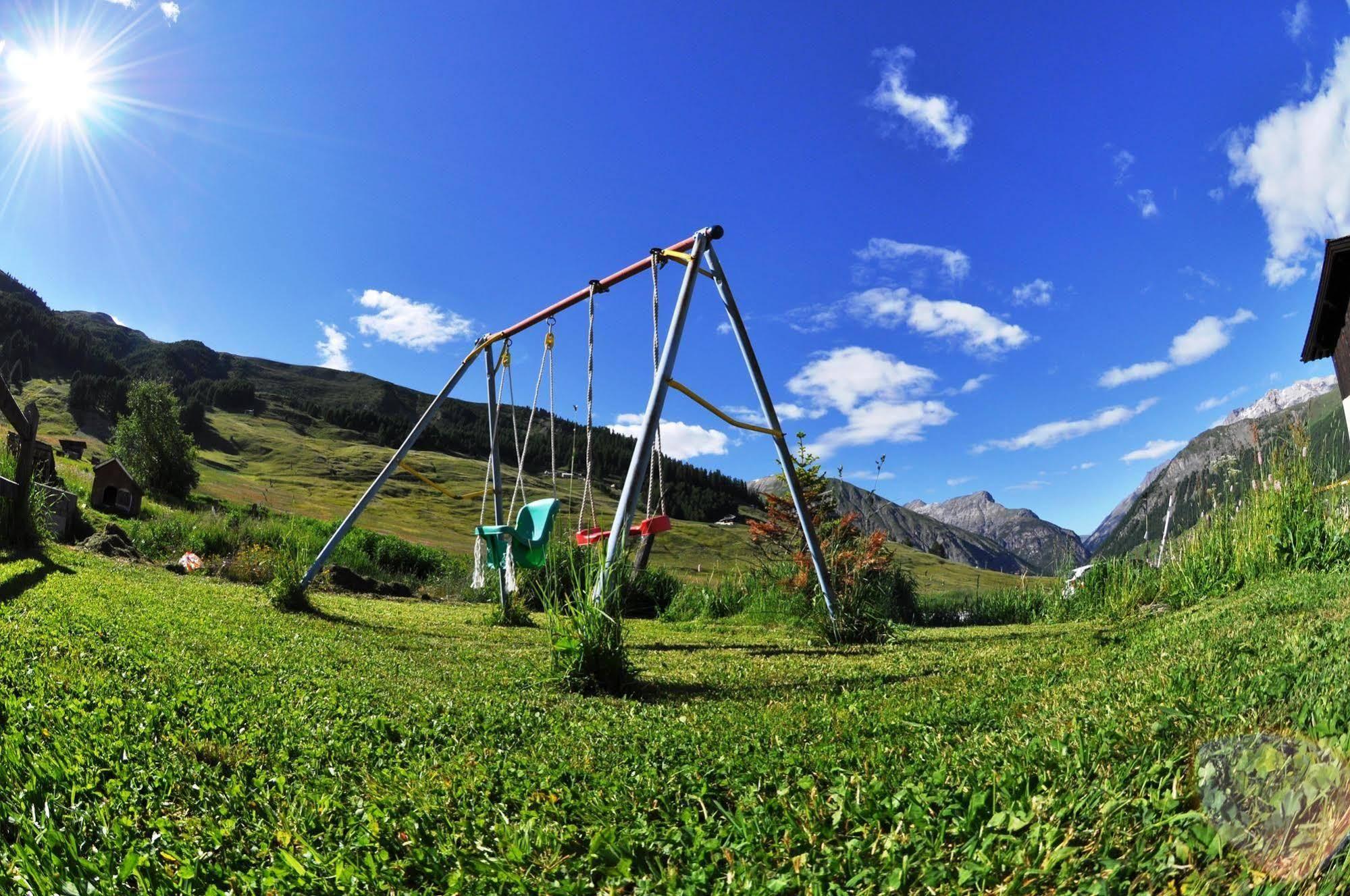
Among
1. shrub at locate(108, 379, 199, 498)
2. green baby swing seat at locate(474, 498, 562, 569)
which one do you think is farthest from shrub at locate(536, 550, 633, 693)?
shrub at locate(108, 379, 199, 498)

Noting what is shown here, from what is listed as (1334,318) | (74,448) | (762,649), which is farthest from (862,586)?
(74,448)

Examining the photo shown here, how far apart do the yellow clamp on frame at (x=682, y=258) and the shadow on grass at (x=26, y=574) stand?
20.2 ft

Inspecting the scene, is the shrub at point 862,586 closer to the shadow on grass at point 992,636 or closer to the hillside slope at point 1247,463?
the shadow on grass at point 992,636

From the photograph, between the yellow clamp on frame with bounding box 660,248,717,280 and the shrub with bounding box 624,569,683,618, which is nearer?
the yellow clamp on frame with bounding box 660,248,717,280

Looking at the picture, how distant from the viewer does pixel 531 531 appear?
736 cm

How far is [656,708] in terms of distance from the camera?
400cm

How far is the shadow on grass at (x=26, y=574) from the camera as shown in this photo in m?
6.23

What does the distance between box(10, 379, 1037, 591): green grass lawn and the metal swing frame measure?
12569 millimetres

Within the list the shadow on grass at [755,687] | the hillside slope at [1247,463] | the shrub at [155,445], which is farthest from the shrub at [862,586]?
the shrub at [155,445]

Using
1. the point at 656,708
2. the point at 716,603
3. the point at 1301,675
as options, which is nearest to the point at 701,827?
the point at 656,708

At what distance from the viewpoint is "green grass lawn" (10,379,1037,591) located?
53906mm

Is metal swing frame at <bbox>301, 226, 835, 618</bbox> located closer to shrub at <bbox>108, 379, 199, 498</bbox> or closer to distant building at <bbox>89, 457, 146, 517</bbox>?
distant building at <bbox>89, 457, 146, 517</bbox>

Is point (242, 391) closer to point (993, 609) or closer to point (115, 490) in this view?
point (115, 490)

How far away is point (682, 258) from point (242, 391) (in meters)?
157
